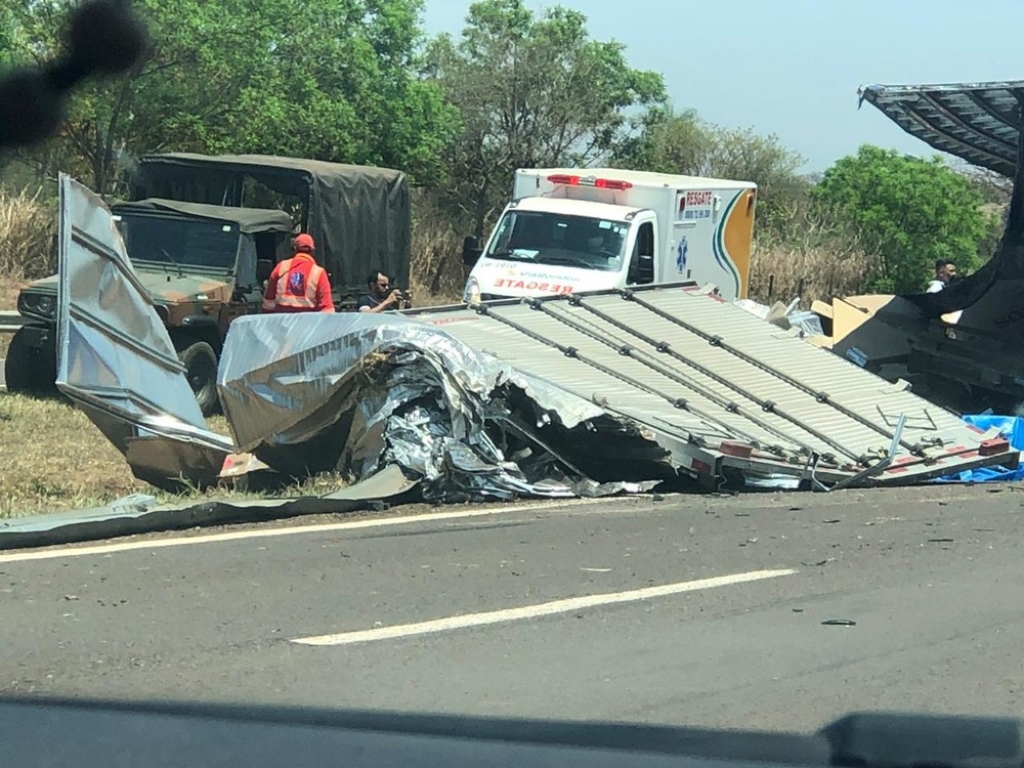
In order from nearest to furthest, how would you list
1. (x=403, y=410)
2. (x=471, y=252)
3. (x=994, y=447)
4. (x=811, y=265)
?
(x=403, y=410) < (x=994, y=447) < (x=471, y=252) < (x=811, y=265)

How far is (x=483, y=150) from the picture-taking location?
34188 millimetres

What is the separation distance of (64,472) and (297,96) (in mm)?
17633

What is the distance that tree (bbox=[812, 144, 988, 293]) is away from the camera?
35719mm

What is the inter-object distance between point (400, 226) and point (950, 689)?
14.6 meters

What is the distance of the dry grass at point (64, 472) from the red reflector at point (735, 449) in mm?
2753

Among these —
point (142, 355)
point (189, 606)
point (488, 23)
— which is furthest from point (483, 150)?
point (189, 606)

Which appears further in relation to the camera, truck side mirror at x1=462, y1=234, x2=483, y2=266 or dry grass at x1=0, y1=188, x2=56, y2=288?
dry grass at x1=0, y1=188, x2=56, y2=288

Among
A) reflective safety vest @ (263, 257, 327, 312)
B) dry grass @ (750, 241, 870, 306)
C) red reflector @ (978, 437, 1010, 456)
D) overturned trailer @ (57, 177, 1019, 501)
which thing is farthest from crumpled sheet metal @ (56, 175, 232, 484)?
dry grass @ (750, 241, 870, 306)

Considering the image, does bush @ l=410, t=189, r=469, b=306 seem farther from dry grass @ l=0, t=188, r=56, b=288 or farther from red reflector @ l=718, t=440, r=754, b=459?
red reflector @ l=718, t=440, r=754, b=459

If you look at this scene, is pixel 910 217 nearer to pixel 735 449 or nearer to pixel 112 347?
pixel 735 449

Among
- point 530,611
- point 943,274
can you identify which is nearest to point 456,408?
point 530,611

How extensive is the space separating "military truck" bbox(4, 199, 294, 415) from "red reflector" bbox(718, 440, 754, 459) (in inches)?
247

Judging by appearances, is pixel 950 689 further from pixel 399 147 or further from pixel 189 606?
pixel 399 147

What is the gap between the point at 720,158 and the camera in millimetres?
43125
